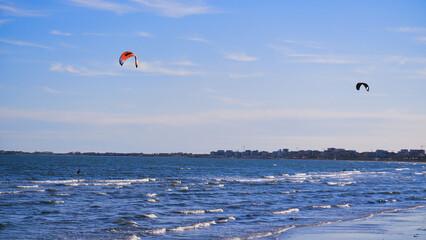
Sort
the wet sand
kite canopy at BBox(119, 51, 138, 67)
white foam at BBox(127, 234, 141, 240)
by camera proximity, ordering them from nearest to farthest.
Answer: white foam at BBox(127, 234, 141, 240) → the wet sand → kite canopy at BBox(119, 51, 138, 67)

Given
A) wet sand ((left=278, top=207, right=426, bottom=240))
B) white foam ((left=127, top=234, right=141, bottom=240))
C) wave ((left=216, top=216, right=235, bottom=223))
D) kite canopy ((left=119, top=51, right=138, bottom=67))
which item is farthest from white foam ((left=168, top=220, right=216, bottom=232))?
kite canopy ((left=119, top=51, right=138, bottom=67))

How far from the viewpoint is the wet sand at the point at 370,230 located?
757 inches

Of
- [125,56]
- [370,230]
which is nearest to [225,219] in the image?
[370,230]

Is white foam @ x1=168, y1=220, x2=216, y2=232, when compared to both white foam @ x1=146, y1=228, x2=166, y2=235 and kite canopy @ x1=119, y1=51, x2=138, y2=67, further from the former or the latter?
kite canopy @ x1=119, y1=51, x2=138, y2=67

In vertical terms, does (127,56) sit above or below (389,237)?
above

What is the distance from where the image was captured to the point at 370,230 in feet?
68.1

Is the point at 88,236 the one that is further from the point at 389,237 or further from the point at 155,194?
the point at 155,194

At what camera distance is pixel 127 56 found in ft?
→ 93.1

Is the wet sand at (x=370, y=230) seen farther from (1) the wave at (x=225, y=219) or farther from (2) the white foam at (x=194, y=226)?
(2) the white foam at (x=194, y=226)

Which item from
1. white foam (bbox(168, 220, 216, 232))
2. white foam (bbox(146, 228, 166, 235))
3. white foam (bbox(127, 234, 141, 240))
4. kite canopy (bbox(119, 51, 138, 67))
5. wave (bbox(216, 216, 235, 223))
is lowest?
white foam (bbox(127, 234, 141, 240))

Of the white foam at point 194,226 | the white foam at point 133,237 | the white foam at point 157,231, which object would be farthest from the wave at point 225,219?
the white foam at point 133,237

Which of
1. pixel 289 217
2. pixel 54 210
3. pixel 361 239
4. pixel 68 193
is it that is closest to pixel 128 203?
pixel 54 210

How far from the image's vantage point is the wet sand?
757 inches

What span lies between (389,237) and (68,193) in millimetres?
23761
